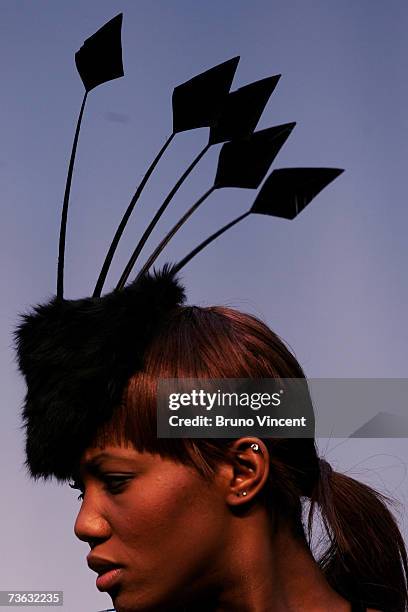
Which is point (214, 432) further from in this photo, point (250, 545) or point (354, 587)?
point (354, 587)

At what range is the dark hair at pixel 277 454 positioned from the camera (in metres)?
2.88

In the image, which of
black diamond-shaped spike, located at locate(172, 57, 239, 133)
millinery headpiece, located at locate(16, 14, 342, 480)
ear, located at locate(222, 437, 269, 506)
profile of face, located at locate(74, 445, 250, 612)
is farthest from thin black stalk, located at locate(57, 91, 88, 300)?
ear, located at locate(222, 437, 269, 506)

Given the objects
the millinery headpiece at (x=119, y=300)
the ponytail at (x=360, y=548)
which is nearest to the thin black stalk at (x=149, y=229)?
the millinery headpiece at (x=119, y=300)

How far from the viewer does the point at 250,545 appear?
2959 mm

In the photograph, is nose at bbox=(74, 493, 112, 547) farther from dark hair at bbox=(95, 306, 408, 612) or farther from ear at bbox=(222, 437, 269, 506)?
ear at bbox=(222, 437, 269, 506)

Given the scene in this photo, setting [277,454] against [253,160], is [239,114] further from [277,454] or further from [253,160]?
[277,454]

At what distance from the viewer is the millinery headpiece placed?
289 centimetres

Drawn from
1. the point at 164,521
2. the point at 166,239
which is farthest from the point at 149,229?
the point at 164,521

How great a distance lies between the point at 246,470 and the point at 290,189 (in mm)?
923

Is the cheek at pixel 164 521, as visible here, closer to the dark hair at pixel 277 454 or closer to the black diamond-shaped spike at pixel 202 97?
the dark hair at pixel 277 454

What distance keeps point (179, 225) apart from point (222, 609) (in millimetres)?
1097

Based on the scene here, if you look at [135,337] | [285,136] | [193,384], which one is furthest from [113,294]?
[285,136]

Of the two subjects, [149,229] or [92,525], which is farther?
[149,229]

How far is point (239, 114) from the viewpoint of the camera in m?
3.40
